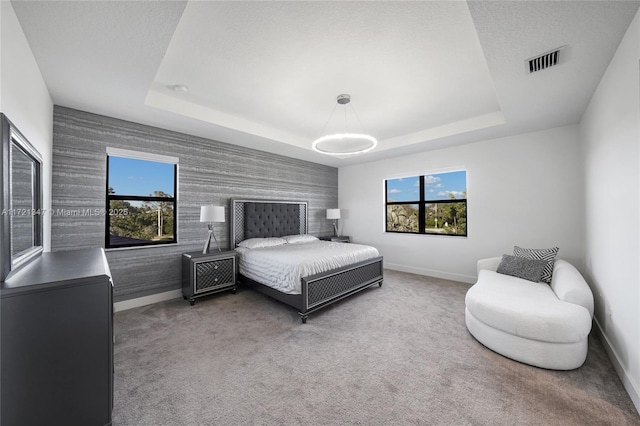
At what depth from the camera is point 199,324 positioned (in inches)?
112

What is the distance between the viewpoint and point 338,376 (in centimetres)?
195

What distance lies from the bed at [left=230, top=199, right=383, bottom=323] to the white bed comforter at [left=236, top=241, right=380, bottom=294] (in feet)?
0.06

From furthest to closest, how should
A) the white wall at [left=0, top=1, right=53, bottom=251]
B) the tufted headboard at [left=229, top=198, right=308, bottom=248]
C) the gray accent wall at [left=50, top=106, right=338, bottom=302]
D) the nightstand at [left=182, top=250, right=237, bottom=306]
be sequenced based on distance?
the tufted headboard at [left=229, top=198, right=308, bottom=248], the nightstand at [left=182, top=250, right=237, bottom=306], the gray accent wall at [left=50, top=106, right=338, bottom=302], the white wall at [left=0, top=1, right=53, bottom=251]

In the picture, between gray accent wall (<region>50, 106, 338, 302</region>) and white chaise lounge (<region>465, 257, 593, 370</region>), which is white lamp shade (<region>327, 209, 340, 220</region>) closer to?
gray accent wall (<region>50, 106, 338, 302</region>)

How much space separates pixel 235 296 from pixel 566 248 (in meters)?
4.93

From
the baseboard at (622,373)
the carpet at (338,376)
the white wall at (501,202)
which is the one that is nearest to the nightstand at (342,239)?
the white wall at (501,202)

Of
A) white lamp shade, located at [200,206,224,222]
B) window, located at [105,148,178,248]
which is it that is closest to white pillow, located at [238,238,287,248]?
white lamp shade, located at [200,206,224,222]

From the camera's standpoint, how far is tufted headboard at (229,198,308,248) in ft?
14.4

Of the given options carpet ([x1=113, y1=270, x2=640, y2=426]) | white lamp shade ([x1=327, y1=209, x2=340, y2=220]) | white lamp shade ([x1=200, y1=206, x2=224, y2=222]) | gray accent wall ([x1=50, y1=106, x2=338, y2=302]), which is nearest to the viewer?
carpet ([x1=113, y1=270, x2=640, y2=426])

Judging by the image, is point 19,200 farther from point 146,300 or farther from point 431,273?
point 431,273

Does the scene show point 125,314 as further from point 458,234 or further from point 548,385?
point 458,234

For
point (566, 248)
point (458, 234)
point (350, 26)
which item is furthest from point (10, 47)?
point (566, 248)

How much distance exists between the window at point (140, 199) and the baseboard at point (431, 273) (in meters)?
4.30

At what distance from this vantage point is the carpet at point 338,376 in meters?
1.58
